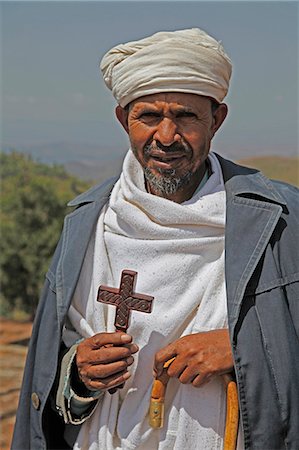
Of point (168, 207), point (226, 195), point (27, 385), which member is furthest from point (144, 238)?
point (27, 385)

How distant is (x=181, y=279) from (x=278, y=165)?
10996 millimetres

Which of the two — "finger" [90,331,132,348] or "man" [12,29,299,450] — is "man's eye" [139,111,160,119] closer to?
"man" [12,29,299,450]

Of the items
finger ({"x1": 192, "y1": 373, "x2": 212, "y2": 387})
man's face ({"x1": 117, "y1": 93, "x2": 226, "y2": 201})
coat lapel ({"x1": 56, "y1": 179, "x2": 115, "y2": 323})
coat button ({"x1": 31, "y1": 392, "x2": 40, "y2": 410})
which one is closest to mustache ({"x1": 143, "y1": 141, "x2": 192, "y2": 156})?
man's face ({"x1": 117, "y1": 93, "x2": 226, "y2": 201})

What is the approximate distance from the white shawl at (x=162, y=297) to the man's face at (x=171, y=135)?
3.1 inches

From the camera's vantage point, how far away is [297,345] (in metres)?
2.22

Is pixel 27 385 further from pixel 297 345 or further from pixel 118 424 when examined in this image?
pixel 297 345

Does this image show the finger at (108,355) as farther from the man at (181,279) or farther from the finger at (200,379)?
the finger at (200,379)

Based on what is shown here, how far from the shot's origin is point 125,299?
230cm

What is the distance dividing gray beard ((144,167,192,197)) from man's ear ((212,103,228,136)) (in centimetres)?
19

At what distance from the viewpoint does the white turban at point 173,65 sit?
2254 mm

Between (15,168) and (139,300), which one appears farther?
(15,168)

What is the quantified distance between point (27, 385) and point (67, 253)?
0.50 meters

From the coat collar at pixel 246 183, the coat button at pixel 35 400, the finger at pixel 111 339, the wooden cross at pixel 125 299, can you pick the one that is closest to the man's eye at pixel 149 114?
the coat collar at pixel 246 183

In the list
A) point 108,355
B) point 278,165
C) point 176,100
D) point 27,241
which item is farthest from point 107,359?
point 278,165
